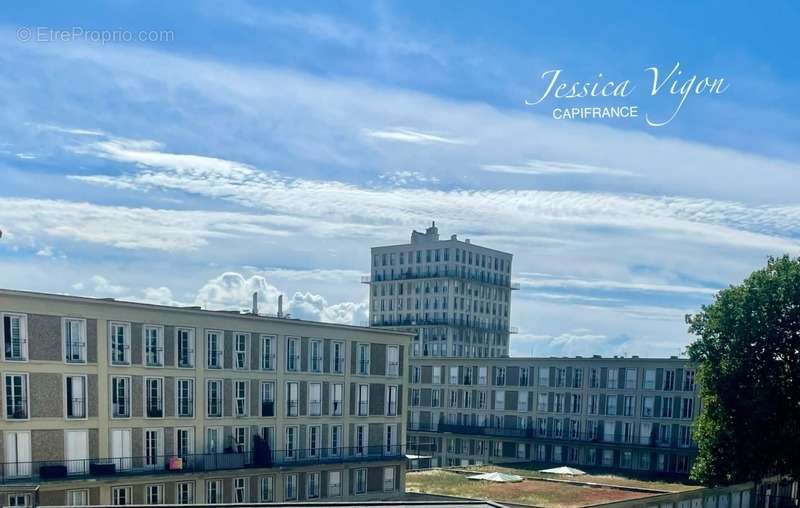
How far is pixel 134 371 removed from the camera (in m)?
47.3

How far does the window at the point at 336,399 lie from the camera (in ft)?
192

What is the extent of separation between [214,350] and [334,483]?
14230mm

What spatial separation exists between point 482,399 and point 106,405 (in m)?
55.0

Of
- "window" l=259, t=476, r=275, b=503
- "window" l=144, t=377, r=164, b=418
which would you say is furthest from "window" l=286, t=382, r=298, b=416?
"window" l=144, t=377, r=164, b=418

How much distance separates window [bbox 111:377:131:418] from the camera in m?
46.4

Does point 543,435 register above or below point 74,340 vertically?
below

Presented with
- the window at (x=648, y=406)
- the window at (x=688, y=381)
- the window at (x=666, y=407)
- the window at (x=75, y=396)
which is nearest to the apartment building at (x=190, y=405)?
the window at (x=75, y=396)

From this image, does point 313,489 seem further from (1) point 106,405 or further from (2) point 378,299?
(2) point 378,299

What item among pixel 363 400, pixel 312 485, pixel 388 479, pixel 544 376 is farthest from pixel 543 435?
pixel 312 485

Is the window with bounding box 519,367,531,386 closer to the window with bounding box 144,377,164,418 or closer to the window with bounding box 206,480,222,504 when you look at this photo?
the window with bounding box 206,480,222,504

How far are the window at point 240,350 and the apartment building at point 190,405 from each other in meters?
0.12

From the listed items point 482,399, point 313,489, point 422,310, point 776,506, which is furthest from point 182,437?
point 422,310

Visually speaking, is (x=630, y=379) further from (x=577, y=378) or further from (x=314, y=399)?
(x=314, y=399)

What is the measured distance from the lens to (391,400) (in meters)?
62.9
